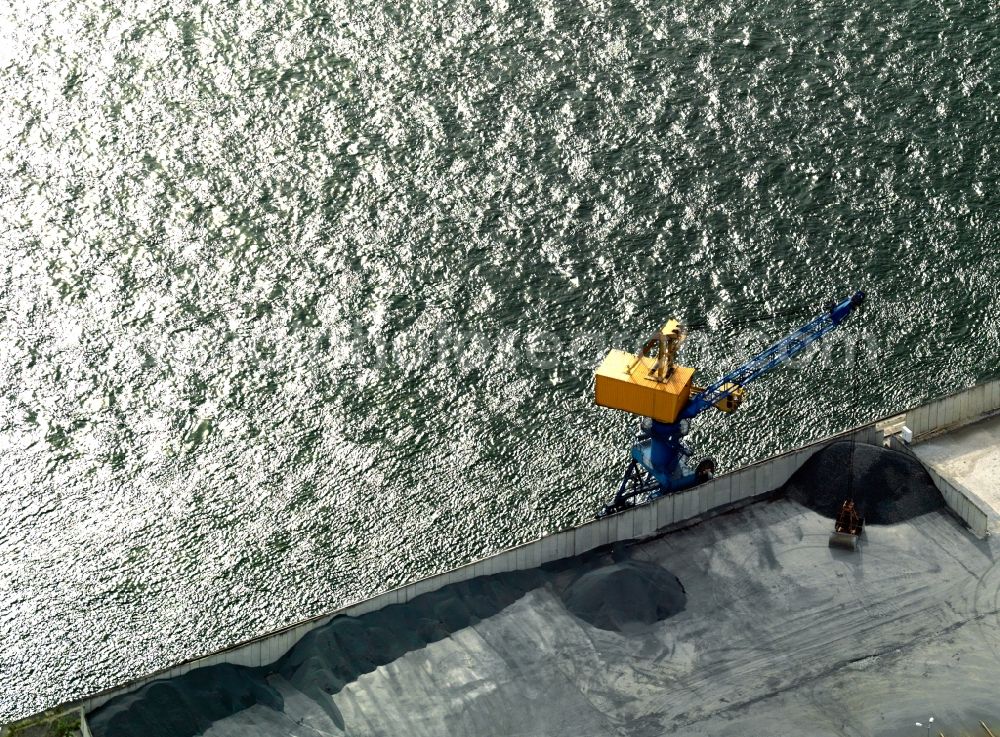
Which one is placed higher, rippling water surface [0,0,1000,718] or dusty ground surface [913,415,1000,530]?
rippling water surface [0,0,1000,718]

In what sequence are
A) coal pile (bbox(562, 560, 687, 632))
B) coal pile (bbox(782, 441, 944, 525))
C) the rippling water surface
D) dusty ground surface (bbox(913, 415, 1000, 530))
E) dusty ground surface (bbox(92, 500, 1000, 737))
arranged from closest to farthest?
dusty ground surface (bbox(92, 500, 1000, 737))
coal pile (bbox(562, 560, 687, 632))
coal pile (bbox(782, 441, 944, 525))
dusty ground surface (bbox(913, 415, 1000, 530))
the rippling water surface

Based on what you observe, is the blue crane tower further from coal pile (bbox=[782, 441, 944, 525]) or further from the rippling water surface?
coal pile (bbox=[782, 441, 944, 525])

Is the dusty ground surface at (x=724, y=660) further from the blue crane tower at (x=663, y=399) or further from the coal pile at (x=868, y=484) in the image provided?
the blue crane tower at (x=663, y=399)

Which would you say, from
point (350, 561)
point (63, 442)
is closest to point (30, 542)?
point (63, 442)

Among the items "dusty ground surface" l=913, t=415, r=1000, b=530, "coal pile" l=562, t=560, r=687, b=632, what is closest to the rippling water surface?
"dusty ground surface" l=913, t=415, r=1000, b=530

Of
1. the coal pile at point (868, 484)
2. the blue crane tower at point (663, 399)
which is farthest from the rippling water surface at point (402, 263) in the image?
the coal pile at point (868, 484)
